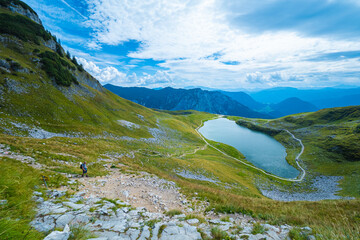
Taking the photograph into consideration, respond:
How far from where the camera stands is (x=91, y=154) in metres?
24.3

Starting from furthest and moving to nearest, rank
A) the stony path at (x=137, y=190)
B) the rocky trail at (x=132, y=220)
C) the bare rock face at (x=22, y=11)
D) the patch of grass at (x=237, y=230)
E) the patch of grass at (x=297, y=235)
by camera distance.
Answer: the bare rock face at (x=22, y=11), the stony path at (x=137, y=190), the patch of grass at (x=237, y=230), the patch of grass at (x=297, y=235), the rocky trail at (x=132, y=220)

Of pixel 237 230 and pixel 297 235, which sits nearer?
pixel 297 235

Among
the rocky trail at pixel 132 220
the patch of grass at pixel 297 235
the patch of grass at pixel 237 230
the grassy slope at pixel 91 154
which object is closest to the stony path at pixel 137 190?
the rocky trail at pixel 132 220

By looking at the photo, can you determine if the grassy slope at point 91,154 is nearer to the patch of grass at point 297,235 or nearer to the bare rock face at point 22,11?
the patch of grass at point 297,235

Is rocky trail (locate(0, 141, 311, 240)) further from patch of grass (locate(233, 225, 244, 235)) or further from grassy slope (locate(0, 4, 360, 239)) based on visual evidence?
grassy slope (locate(0, 4, 360, 239))

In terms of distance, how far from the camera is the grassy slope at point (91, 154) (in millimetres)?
9883

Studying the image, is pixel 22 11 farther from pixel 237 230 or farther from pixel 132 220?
pixel 237 230

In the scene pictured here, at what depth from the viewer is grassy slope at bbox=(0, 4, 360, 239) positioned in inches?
389

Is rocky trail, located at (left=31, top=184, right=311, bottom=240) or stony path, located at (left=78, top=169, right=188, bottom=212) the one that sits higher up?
rocky trail, located at (left=31, top=184, right=311, bottom=240)

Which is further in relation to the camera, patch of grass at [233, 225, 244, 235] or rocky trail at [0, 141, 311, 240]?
patch of grass at [233, 225, 244, 235]

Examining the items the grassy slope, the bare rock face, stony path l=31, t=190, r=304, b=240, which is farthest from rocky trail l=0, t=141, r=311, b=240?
the bare rock face

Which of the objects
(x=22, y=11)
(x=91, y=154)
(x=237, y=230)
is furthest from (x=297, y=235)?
(x=22, y=11)

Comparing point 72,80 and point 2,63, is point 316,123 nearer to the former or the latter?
point 72,80

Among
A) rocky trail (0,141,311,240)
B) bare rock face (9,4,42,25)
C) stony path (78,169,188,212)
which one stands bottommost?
stony path (78,169,188,212)
